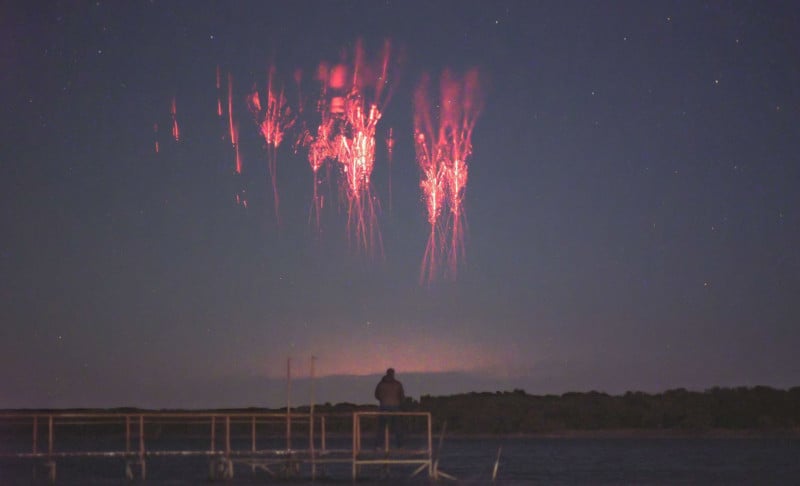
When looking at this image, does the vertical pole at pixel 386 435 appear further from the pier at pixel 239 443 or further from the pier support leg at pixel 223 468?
the pier support leg at pixel 223 468

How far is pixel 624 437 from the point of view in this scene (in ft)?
209

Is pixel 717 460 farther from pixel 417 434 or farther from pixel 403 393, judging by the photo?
pixel 417 434

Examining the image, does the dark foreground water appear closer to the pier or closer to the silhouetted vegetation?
the pier

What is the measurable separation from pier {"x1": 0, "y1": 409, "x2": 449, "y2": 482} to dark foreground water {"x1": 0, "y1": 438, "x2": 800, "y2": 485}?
465 millimetres

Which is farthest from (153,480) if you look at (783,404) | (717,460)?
(783,404)

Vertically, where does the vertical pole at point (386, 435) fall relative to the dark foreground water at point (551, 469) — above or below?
above

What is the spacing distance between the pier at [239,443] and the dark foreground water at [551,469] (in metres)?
0.47

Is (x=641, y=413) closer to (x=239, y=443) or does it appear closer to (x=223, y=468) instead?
(x=239, y=443)

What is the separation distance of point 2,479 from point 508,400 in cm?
5371

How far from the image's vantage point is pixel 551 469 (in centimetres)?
3322

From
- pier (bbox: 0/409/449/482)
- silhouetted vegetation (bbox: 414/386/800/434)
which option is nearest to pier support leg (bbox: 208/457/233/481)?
pier (bbox: 0/409/449/482)

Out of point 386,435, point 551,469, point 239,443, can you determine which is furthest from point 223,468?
point 239,443

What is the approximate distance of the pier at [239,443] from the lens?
94.4ft

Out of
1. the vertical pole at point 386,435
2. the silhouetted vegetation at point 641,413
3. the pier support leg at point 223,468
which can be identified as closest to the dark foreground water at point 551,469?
the pier support leg at point 223,468
